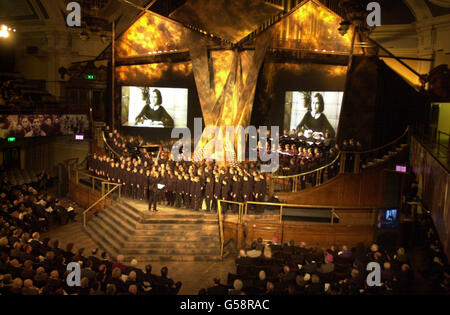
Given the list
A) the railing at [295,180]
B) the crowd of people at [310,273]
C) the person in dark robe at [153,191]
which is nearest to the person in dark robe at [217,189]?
the railing at [295,180]

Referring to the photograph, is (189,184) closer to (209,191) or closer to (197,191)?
(197,191)

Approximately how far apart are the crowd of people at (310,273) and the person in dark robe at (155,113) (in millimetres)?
14185

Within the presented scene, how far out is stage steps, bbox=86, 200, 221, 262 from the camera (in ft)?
39.3

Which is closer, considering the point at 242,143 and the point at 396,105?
the point at 396,105

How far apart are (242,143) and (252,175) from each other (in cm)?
398

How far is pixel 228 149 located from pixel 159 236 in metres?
5.99

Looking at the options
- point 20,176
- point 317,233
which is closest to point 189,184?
point 317,233

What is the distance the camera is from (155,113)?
2350 centimetres

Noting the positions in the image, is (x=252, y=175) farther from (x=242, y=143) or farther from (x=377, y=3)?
(x=377, y=3)

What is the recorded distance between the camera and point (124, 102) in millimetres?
23125

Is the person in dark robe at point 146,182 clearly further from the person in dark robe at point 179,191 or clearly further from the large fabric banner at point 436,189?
the large fabric banner at point 436,189

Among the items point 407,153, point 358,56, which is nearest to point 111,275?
point 407,153

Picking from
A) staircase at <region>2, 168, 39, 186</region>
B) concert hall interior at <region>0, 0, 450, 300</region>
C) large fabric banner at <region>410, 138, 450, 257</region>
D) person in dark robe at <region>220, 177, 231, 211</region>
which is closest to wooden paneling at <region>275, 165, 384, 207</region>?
concert hall interior at <region>0, 0, 450, 300</region>

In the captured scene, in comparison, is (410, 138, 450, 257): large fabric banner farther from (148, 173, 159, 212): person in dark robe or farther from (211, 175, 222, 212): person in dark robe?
(148, 173, 159, 212): person in dark robe
